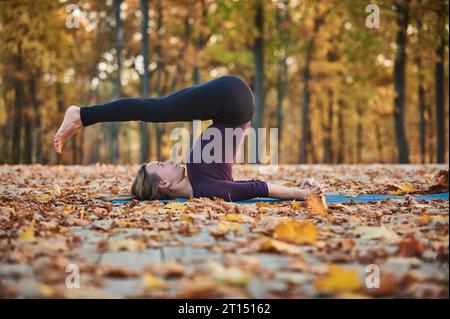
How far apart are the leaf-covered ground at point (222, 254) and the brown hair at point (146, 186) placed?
956mm

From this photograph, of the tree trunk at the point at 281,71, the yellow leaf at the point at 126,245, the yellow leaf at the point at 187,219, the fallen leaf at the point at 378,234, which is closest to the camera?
the yellow leaf at the point at 126,245

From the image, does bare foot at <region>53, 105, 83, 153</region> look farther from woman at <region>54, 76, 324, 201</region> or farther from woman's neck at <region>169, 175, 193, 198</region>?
woman's neck at <region>169, 175, 193, 198</region>

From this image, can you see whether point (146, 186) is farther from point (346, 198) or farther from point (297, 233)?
point (297, 233)

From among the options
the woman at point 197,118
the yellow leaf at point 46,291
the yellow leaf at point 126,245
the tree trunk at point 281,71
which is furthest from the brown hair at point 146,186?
the tree trunk at point 281,71

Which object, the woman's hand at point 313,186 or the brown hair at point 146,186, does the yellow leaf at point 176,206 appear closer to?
the brown hair at point 146,186

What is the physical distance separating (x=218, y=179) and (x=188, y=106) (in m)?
0.87

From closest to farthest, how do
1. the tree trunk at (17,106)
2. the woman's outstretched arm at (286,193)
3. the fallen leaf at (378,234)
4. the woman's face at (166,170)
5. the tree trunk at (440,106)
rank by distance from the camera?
1. the fallen leaf at (378,234)
2. the woman's outstretched arm at (286,193)
3. the woman's face at (166,170)
4. the tree trunk at (440,106)
5. the tree trunk at (17,106)

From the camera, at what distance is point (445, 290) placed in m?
1.83

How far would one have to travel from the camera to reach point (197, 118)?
4.43m

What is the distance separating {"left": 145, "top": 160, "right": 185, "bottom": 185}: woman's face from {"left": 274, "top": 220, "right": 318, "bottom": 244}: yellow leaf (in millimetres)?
2256

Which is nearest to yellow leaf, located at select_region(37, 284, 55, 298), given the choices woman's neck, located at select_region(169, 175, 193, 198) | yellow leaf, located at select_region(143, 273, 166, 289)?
yellow leaf, located at select_region(143, 273, 166, 289)

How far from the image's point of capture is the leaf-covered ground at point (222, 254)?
186cm

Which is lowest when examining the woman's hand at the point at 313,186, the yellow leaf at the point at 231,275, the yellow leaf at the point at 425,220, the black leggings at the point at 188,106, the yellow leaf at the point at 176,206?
the yellow leaf at the point at 231,275
